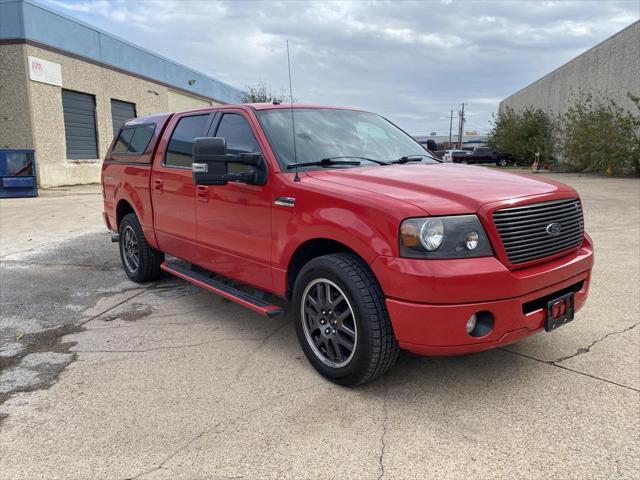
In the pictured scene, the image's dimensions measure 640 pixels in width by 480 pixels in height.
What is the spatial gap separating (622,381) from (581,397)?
1.40 ft

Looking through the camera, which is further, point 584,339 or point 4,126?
point 4,126

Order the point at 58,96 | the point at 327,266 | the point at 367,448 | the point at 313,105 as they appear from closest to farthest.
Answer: the point at 367,448
the point at 327,266
the point at 313,105
the point at 58,96

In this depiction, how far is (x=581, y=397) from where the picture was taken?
3.20 m

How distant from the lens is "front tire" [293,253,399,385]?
9.93 feet

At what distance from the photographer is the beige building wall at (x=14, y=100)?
17312 millimetres

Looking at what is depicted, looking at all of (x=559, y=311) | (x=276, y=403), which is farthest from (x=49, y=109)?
(x=559, y=311)

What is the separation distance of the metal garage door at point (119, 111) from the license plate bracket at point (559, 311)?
74.8ft

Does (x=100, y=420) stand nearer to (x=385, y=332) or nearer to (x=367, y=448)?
(x=367, y=448)

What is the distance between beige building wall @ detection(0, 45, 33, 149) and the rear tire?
563 inches

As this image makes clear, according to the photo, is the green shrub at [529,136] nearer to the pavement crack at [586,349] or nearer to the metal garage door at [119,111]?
the metal garage door at [119,111]

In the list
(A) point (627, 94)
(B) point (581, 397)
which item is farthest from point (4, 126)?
(A) point (627, 94)

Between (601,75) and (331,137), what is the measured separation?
2917 cm

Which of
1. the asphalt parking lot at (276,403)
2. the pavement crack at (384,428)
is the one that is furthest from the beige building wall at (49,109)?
the pavement crack at (384,428)

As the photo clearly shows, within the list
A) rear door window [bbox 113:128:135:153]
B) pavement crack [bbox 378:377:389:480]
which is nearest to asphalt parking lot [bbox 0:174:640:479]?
pavement crack [bbox 378:377:389:480]
